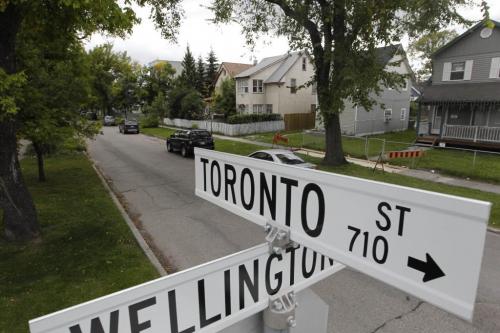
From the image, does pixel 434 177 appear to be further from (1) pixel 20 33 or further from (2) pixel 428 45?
(2) pixel 428 45

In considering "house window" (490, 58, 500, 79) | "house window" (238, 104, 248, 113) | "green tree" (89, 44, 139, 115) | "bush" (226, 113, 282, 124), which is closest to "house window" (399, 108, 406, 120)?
"house window" (490, 58, 500, 79)

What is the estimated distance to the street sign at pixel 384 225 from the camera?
0.90 meters

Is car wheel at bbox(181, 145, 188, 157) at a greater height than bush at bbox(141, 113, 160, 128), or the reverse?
bush at bbox(141, 113, 160, 128)

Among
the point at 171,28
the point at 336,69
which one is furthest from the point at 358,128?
the point at 171,28

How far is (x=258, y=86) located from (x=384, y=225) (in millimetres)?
36996

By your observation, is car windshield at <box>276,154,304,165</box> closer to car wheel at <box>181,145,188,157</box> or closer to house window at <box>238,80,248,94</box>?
car wheel at <box>181,145,188,157</box>

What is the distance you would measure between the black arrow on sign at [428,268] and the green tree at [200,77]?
55224 millimetres

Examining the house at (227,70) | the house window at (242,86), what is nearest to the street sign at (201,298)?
the house window at (242,86)

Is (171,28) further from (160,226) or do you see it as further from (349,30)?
(160,226)

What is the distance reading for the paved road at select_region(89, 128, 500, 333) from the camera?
15.6 feet

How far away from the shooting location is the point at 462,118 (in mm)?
22328

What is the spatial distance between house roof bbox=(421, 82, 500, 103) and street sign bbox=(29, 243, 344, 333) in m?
23.5

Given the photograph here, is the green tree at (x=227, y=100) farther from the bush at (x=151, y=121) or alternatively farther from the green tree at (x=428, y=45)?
the green tree at (x=428, y=45)

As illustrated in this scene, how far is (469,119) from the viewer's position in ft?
71.9
